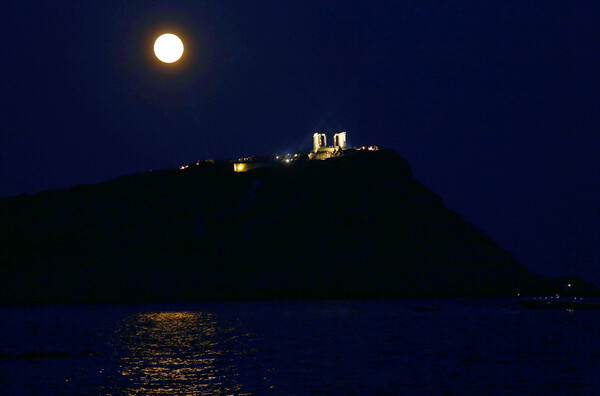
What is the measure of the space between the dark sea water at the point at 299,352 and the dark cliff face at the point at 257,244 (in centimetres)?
2176

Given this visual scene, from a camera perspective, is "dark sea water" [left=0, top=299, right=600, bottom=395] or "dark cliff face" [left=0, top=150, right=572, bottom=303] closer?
"dark sea water" [left=0, top=299, right=600, bottom=395]

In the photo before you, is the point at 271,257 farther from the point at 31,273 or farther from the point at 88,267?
the point at 31,273

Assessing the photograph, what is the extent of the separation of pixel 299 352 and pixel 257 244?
8056 cm

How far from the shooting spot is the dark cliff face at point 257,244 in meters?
130

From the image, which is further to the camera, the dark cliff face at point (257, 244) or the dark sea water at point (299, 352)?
the dark cliff face at point (257, 244)

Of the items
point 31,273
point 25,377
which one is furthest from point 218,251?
point 25,377

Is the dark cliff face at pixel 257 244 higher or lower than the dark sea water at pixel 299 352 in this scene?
higher

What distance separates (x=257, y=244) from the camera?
14000 centimetres

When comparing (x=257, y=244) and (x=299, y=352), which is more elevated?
(x=257, y=244)

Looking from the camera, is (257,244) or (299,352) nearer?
(299,352)

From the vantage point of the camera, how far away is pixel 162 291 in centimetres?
12850

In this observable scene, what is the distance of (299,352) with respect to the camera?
2357 inches

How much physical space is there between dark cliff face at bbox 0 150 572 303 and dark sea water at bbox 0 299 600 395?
2176 cm

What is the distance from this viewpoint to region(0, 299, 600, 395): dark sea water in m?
43.4
